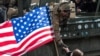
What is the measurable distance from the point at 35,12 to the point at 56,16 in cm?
173

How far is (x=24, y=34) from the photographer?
23.5 feet

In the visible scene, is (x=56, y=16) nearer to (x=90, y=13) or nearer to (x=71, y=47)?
(x=71, y=47)

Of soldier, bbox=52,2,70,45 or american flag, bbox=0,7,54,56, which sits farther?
soldier, bbox=52,2,70,45

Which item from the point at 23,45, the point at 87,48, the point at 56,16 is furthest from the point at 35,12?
the point at 87,48

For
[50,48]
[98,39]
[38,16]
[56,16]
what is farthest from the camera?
[98,39]

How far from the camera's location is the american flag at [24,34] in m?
7.01

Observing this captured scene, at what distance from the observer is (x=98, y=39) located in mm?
11531

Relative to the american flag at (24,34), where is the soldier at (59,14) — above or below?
below

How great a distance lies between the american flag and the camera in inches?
276

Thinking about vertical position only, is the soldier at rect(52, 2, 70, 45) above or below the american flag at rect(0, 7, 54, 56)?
below

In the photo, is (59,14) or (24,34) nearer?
(24,34)

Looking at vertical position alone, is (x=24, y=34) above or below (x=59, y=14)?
above

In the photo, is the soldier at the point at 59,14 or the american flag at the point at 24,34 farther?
the soldier at the point at 59,14

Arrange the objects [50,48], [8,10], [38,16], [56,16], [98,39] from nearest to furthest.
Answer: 1. [38,16]
2. [56,16]
3. [50,48]
4. [8,10]
5. [98,39]
